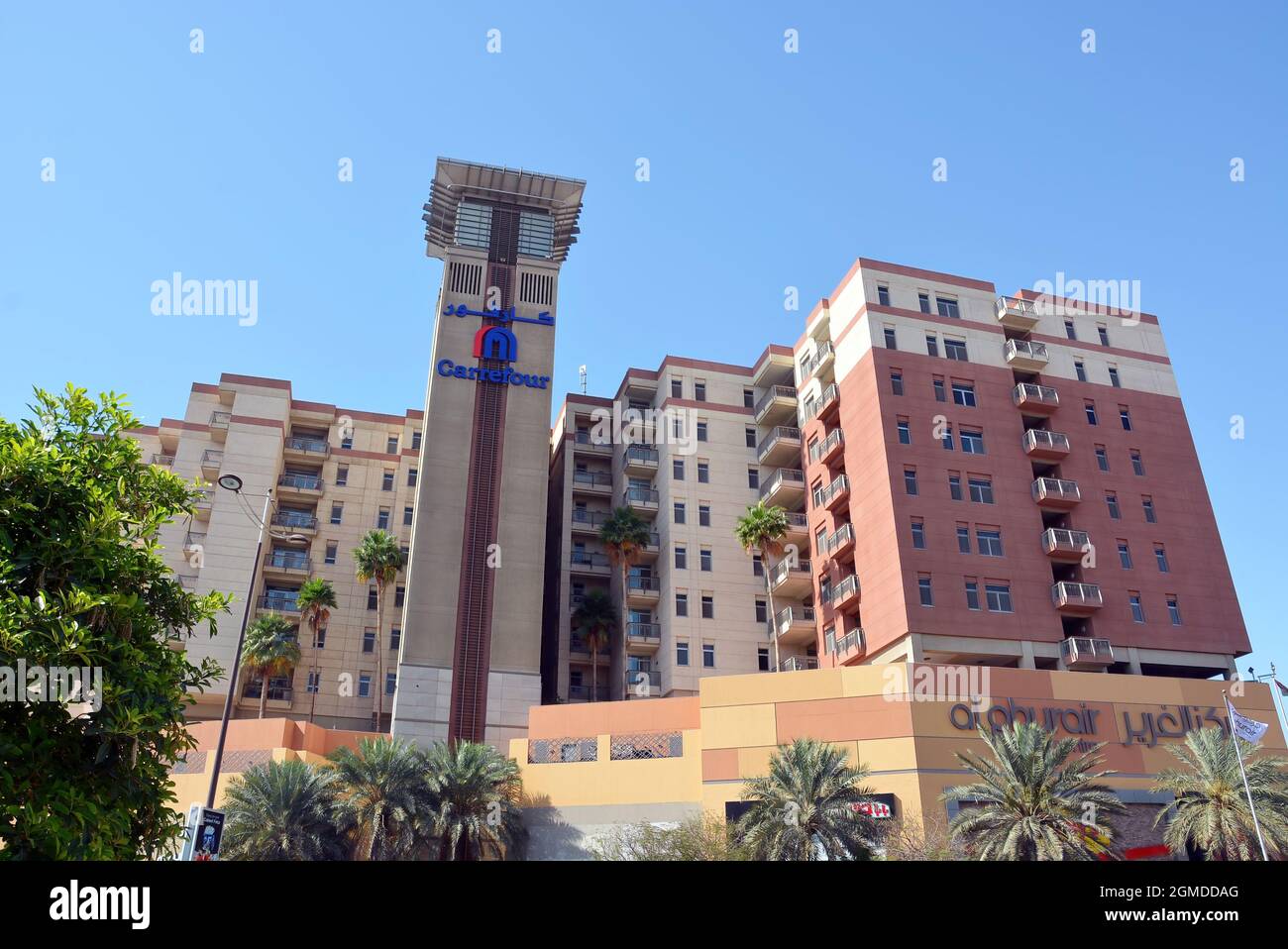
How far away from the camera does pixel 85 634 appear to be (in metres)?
11.8

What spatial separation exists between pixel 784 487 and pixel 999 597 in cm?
1697

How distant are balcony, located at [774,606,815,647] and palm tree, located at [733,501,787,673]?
0.58 meters

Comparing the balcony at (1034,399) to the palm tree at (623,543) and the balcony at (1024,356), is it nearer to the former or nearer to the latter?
the balcony at (1024,356)

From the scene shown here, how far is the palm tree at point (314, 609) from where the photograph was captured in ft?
210

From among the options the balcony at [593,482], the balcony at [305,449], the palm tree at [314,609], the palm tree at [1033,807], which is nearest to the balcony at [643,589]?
the balcony at [593,482]

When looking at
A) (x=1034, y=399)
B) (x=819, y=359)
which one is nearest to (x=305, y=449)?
(x=819, y=359)

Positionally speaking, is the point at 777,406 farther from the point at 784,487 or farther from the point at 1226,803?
the point at 1226,803

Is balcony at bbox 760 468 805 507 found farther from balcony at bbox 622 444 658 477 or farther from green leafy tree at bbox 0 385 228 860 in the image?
green leafy tree at bbox 0 385 228 860

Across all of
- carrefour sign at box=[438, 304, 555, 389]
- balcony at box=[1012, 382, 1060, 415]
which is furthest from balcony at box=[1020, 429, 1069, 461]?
carrefour sign at box=[438, 304, 555, 389]

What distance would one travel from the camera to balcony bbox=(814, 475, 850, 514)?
57500mm

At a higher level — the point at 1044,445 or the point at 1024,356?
the point at 1024,356

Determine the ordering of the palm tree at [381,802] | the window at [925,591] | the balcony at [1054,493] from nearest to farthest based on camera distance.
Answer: the palm tree at [381,802] → the window at [925,591] → the balcony at [1054,493]

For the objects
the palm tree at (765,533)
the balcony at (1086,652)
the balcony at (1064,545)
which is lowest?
the balcony at (1086,652)

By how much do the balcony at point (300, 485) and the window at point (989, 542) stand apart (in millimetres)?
47364
